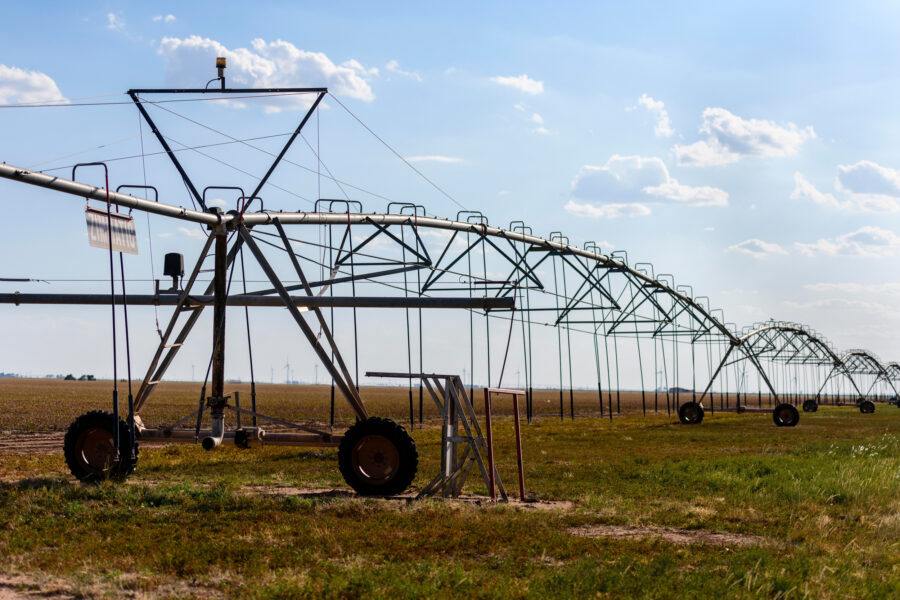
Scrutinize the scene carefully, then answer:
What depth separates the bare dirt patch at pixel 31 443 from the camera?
26188 mm

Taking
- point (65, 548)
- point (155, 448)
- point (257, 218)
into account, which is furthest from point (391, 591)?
point (155, 448)

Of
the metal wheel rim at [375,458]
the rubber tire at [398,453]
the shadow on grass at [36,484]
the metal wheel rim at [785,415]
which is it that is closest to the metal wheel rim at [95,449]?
the shadow on grass at [36,484]

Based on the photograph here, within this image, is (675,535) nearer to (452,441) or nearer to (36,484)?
(452,441)

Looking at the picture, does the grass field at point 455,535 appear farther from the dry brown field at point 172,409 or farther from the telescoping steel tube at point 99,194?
the telescoping steel tube at point 99,194

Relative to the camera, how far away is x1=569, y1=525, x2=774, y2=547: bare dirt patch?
40.5 feet

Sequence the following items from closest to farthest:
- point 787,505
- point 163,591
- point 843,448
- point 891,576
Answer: point 163,591 < point 891,576 < point 787,505 < point 843,448

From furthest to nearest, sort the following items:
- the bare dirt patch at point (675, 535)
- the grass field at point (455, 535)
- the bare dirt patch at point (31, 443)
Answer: the bare dirt patch at point (31, 443)
the bare dirt patch at point (675, 535)
the grass field at point (455, 535)

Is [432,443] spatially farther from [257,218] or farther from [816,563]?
[816,563]

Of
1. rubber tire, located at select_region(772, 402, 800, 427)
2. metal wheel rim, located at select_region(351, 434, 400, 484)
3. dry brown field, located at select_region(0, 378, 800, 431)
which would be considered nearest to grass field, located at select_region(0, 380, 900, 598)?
metal wheel rim, located at select_region(351, 434, 400, 484)

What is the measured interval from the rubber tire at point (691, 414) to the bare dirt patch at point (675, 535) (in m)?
39.8

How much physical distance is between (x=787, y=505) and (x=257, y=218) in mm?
11087

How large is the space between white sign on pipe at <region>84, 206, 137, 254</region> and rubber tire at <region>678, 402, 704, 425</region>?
136 feet

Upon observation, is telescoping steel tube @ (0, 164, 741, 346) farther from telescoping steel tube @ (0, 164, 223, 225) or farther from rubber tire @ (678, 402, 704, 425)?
rubber tire @ (678, 402, 704, 425)

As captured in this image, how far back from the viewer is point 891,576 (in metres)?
10.2
